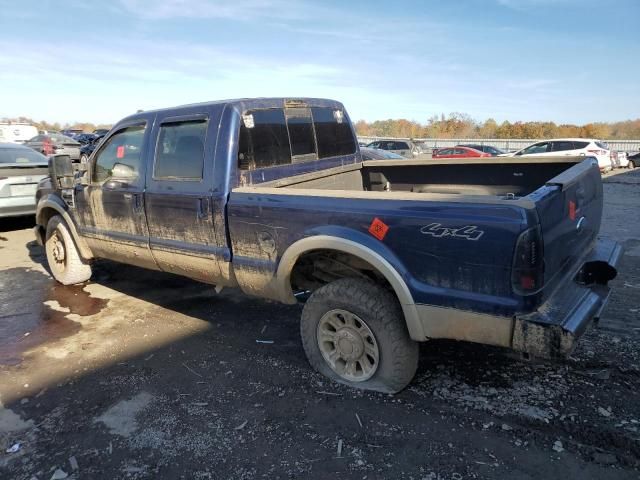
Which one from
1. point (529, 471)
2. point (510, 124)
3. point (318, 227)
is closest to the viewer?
point (529, 471)

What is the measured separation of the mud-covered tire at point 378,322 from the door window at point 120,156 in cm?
224

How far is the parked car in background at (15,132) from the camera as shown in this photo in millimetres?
32156

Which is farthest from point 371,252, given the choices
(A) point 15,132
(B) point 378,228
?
(A) point 15,132

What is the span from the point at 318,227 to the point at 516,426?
1.67 meters

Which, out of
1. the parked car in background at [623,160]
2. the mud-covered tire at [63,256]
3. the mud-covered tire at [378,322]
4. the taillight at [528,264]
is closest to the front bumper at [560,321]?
the taillight at [528,264]

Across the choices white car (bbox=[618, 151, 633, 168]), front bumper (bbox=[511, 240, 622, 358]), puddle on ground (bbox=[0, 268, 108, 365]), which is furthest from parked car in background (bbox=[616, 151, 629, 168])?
puddle on ground (bbox=[0, 268, 108, 365])

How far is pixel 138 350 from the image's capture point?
157 inches

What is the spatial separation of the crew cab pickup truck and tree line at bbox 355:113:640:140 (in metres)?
51.4

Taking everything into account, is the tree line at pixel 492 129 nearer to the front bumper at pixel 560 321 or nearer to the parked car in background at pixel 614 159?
the parked car in background at pixel 614 159

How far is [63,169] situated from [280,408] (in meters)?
3.56

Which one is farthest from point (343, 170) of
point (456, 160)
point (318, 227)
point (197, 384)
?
point (197, 384)

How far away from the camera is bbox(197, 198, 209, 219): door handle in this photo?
3562 mm

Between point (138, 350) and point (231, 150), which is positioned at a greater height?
Answer: point (231, 150)

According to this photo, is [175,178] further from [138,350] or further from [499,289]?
[499,289]
